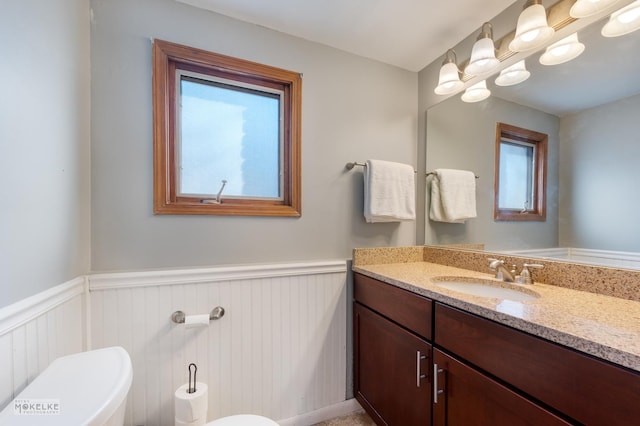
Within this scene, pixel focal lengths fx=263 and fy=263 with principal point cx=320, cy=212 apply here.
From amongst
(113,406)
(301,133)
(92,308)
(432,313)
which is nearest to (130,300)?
A: (92,308)

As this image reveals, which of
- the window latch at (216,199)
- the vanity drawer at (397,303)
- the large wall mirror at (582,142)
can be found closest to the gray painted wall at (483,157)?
the large wall mirror at (582,142)

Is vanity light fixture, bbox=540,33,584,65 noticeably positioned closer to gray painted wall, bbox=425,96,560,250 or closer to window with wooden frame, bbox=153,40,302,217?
gray painted wall, bbox=425,96,560,250

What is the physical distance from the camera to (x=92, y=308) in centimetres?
109

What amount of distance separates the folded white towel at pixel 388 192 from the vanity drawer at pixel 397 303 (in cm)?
38

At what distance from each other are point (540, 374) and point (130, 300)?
4.81 ft

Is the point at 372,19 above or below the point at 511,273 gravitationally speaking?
above

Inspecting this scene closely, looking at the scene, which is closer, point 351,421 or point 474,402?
point 474,402

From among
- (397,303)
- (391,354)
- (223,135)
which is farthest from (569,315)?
(223,135)

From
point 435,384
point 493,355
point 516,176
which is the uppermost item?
point 516,176

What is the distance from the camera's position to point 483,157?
1.51 m

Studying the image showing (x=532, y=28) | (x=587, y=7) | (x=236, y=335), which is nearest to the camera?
(x=587, y=7)

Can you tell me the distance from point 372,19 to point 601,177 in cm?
123

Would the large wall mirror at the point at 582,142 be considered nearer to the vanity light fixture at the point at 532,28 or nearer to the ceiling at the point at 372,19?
the vanity light fixture at the point at 532,28

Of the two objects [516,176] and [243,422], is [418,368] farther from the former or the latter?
[516,176]
